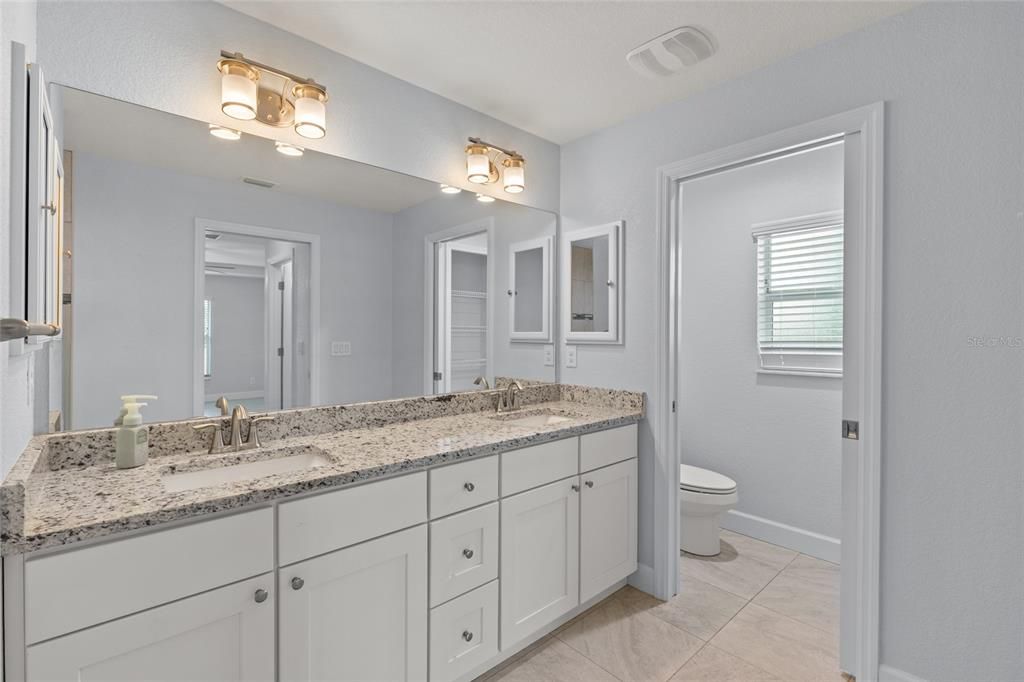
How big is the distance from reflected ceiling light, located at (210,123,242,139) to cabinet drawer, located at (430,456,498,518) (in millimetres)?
1283

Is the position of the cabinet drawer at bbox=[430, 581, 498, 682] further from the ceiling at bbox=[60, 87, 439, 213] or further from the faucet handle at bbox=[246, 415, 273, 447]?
the ceiling at bbox=[60, 87, 439, 213]

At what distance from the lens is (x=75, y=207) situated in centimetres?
139

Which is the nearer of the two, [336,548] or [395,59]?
[336,548]

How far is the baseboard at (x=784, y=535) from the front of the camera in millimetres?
2686

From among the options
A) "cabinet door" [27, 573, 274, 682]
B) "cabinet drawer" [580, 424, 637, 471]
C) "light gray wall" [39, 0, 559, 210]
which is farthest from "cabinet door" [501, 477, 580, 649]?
"light gray wall" [39, 0, 559, 210]

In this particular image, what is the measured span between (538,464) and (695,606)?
112 cm

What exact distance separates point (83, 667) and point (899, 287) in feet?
7.93

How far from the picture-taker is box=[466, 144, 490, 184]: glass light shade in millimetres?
2232

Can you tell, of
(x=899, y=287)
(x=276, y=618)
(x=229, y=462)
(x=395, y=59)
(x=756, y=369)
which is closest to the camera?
(x=276, y=618)

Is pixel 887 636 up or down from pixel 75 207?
down

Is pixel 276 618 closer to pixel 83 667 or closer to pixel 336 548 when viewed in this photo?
pixel 336 548

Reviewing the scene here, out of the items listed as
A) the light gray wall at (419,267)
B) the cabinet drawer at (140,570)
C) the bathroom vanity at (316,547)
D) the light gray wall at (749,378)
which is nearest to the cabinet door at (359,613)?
the bathroom vanity at (316,547)

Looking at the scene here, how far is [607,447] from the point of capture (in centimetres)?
220

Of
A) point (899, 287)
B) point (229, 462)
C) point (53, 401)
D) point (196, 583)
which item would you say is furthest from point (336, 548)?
point (899, 287)
